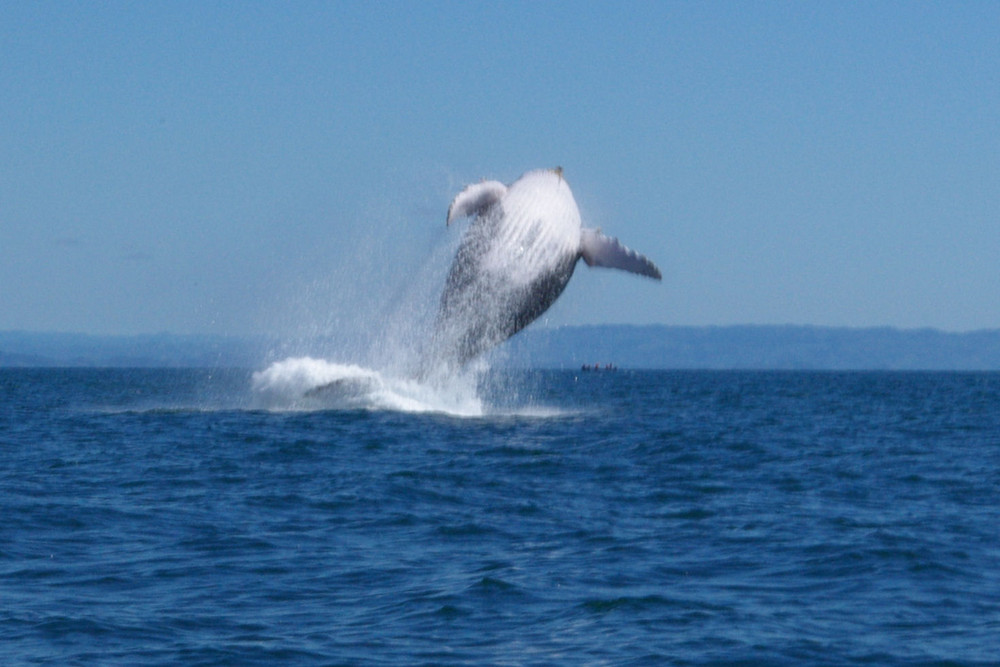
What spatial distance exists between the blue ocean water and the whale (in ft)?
8.51

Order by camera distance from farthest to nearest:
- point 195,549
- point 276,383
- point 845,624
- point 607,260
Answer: point 276,383, point 607,260, point 195,549, point 845,624

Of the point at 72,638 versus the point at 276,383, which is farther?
the point at 276,383

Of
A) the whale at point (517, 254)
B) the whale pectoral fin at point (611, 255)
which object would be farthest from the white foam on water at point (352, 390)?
the whale pectoral fin at point (611, 255)

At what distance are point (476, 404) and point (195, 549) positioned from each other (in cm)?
2115

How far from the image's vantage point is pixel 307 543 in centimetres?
1352

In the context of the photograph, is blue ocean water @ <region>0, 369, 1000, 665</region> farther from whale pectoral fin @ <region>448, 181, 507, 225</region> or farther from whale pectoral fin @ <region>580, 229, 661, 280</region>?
whale pectoral fin @ <region>448, 181, 507, 225</region>

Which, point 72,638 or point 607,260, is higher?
point 607,260

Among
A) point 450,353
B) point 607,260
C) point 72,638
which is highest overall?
point 607,260

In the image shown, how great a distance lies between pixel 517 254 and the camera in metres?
22.6

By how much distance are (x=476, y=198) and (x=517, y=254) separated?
1.22 m

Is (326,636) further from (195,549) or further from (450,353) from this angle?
(450,353)

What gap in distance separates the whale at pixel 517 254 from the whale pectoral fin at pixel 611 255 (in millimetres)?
15

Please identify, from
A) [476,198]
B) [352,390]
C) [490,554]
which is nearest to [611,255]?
[476,198]

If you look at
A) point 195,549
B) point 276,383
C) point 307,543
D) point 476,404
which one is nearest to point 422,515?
point 307,543
